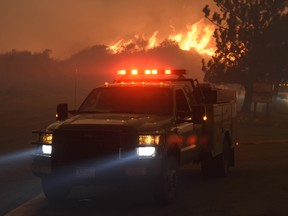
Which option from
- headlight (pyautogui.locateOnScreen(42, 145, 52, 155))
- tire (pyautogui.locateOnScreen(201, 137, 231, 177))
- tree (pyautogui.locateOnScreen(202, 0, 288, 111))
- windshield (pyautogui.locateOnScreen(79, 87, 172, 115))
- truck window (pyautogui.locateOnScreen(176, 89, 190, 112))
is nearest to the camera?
headlight (pyautogui.locateOnScreen(42, 145, 52, 155))

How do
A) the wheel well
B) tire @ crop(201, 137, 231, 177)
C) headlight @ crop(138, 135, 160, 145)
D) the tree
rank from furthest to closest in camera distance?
the tree
tire @ crop(201, 137, 231, 177)
the wheel well
headlight @ crop(138, 135, 160, 145)

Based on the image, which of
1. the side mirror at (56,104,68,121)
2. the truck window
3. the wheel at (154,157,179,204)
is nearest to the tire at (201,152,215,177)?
the truck window

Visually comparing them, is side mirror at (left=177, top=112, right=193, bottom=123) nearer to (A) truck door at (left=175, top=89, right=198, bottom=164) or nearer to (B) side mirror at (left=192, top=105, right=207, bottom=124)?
(A) truck door at (left=175, top=89, right=198, bottom=164)

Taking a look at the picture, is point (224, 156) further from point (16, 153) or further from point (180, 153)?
point (16, 153)

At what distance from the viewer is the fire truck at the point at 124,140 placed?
997 centimetres

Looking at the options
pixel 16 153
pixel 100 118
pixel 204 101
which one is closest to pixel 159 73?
pixel 204 101

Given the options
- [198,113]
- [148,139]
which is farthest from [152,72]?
[148,139]

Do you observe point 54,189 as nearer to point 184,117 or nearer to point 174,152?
point 174,152

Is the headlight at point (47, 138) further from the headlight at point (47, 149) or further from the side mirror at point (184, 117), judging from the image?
the side mirror at point (184, 117)

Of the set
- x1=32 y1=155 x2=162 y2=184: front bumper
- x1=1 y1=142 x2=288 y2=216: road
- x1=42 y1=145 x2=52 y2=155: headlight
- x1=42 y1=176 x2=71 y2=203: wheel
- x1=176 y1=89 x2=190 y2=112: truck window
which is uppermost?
x1=176 y1=89 x2=190 y2=112: truck window

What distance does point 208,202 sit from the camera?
1063 centimetres

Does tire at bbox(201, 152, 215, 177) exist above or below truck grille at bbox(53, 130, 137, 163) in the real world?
below

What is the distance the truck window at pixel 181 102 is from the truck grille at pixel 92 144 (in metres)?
2.26

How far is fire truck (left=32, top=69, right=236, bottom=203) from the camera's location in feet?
32.7
